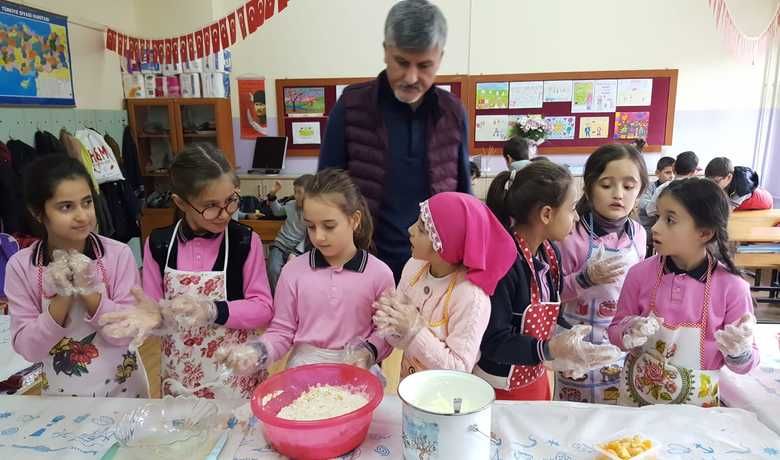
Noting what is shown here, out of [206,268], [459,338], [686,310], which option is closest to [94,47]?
[206,268]

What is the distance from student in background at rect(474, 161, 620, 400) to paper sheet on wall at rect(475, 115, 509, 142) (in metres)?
4.06

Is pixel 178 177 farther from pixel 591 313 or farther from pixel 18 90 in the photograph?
pixel 18 90

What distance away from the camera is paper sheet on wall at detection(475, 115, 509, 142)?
17.6 feet

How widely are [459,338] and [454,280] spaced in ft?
0.50

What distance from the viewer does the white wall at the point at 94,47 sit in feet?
14.6

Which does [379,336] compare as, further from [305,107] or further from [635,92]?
[635,92]

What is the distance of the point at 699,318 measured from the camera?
1.32 meters

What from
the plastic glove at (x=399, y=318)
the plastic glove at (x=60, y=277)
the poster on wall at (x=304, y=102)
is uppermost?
the poster on wall at (x=304, y=102)

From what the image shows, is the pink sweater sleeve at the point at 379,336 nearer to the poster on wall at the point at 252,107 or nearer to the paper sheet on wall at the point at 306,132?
the paper sheet on wall at the point at 306,132

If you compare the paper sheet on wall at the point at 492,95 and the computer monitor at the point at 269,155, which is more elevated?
the paper sheet on wall at the point at 492,95

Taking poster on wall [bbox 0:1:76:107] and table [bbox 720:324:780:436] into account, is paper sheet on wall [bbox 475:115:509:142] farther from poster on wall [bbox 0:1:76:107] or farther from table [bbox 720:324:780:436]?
table [bbox 720:324:780:436]

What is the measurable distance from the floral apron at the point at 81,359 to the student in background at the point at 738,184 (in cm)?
388

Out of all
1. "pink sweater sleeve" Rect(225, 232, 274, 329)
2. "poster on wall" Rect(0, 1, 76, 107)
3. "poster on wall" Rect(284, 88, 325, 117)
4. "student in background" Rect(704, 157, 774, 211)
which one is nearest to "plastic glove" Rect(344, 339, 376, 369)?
"pink sweater sleeve" Rect(225, 232, 274, 329)

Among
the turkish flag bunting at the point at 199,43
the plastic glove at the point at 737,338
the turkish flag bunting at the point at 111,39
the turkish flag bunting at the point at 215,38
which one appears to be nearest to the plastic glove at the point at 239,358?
the plastic glove at the point at 737,338
